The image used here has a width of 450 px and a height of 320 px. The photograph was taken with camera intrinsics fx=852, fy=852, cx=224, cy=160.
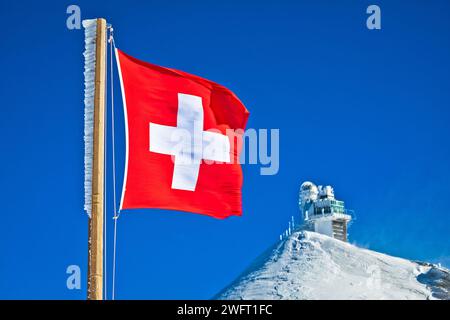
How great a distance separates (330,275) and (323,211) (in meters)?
14.2

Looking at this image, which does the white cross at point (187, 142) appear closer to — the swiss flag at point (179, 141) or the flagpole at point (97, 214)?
the swiss flag at point (179, 141)

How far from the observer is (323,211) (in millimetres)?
156000

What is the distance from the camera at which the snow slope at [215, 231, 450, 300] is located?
15525 cm

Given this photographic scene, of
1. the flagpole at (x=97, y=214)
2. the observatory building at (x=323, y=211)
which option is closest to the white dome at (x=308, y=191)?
the observatory building at (x=323, y=211)

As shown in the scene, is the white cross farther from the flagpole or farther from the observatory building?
the observatory building

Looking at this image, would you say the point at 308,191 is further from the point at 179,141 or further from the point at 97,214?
the point at 97,214

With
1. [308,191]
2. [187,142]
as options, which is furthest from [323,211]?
[187,142]

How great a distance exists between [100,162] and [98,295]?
239cm

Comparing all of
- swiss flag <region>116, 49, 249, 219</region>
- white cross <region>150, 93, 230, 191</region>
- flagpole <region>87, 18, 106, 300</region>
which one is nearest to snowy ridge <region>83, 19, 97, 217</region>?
flagpole <region>87, 18, 106, 300</region>
